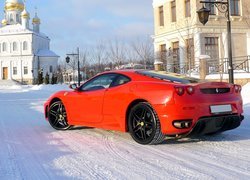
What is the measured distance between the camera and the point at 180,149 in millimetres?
5785

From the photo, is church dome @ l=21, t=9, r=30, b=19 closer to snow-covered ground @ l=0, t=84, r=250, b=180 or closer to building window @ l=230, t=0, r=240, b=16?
building window @ l=230, t=0, r=240, b=16

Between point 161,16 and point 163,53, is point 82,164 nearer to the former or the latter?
point 163,53

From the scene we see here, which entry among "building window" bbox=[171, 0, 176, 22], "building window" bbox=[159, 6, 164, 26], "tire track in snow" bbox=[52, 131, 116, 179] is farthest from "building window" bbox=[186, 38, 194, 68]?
"tire track in snow" bbox=[52, 131, 116, 179]

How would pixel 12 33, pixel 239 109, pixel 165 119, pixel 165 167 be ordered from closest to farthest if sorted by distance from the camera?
pixel 165 167 < pixel 165 119 < pixel 239 109 < pixel 12 33

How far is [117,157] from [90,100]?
2.05m

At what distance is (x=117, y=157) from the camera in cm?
533

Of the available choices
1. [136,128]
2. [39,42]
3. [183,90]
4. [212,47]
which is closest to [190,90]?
[183,90]

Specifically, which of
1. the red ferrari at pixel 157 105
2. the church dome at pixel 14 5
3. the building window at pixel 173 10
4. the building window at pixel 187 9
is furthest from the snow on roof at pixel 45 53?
the red ferrari at pixel 157 105

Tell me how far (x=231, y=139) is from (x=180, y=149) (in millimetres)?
1215

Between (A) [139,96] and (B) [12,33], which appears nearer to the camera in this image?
(A) [139,96]

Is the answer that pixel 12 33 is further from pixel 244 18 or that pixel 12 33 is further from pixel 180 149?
pixel 180 149

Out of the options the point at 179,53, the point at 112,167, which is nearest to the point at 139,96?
the point at 112,167

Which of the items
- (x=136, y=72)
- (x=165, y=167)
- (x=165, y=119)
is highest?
(x=136, y=72)

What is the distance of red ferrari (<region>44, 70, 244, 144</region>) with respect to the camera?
226 inches
